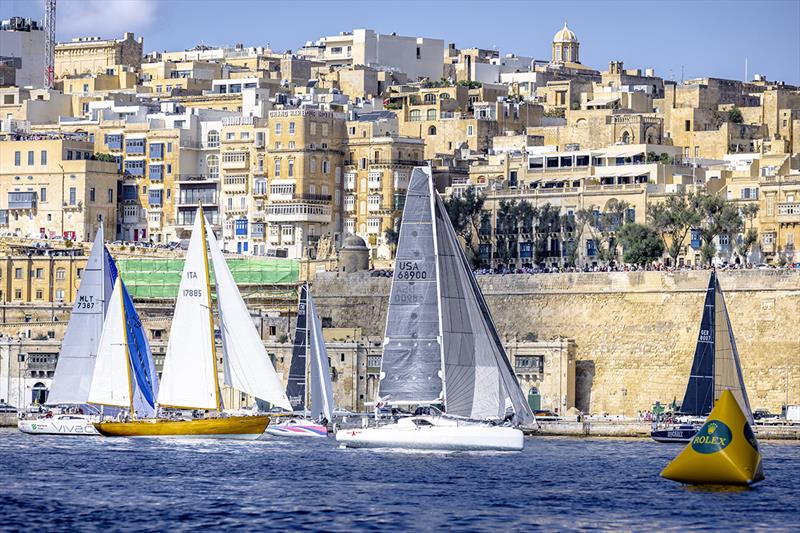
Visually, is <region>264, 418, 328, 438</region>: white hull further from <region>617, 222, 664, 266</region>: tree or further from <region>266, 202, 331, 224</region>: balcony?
<region>266, 202, 331, 224</region>: balcony

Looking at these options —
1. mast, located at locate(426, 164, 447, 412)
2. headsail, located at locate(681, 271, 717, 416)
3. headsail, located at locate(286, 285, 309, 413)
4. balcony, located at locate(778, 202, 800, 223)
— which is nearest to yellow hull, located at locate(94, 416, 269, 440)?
headsail, located at locate(286, 285, 309, 413)

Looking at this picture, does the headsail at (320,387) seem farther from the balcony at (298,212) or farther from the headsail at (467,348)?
the balcony at (298,212)

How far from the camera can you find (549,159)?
101 m

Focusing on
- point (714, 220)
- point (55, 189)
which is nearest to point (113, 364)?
point (714, 220)

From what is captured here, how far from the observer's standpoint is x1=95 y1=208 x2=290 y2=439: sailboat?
64.6 m

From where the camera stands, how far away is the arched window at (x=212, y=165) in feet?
355

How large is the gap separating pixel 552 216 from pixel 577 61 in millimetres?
48427

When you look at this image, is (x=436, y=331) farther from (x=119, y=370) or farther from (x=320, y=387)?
(x=320, y=387)

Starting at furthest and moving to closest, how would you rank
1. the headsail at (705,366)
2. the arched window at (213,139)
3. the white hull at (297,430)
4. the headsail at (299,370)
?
1. the arched window at (213,139)
2. the headsail at (299,370)
3. the white hull at (297,430)
4. the headsail at (705,366)

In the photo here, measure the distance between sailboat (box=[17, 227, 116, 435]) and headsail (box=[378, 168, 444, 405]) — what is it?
13922mm

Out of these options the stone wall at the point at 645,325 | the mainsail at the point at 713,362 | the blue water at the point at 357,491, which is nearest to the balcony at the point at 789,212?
the stone wall at the point at 645,325

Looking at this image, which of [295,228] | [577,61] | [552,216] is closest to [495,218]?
[552,216]

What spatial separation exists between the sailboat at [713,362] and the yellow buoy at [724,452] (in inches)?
376

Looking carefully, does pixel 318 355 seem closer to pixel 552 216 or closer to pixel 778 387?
pixel 778 387
